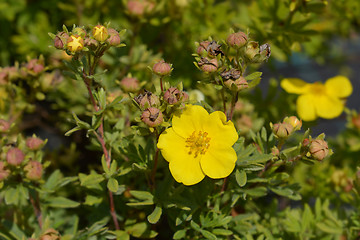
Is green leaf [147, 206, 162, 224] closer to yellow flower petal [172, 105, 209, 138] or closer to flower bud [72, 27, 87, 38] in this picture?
yellow flower petal [172, 105, 209, 138]

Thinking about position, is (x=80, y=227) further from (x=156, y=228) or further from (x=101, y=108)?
Result: (x=101, y=108)

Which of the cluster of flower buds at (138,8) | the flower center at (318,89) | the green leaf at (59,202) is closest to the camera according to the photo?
the green leaf at (59,202)

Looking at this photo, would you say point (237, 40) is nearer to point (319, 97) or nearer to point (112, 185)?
point (112, 185)

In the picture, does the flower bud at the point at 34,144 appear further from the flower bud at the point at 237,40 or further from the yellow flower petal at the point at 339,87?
the yellow flower petal at the point at 339,87

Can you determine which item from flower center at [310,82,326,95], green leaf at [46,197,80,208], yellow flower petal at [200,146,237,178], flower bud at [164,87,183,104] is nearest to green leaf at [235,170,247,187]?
yellow flower petal at [200,146,237,178]

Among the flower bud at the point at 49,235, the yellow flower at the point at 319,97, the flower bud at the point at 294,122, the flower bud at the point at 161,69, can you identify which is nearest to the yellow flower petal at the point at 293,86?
the yellow flower at the point at 319,97

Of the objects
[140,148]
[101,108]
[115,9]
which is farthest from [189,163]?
[115,9]

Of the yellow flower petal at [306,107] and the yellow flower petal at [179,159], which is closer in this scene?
the yellow flower petal at [179,159]
